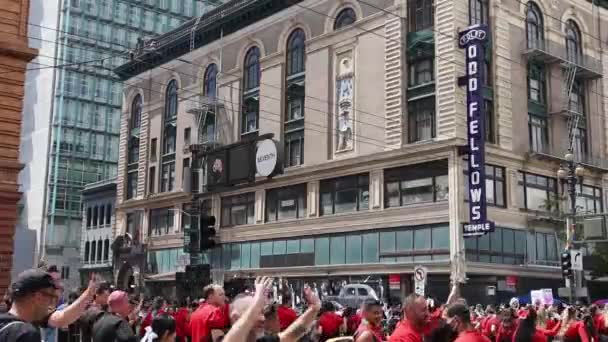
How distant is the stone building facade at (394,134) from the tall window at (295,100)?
0.09 m

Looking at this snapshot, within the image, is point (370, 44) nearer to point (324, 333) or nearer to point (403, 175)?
point (403, 175)

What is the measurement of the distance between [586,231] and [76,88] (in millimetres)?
69464

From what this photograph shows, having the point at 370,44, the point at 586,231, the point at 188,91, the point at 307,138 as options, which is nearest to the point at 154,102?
the point at 188,91

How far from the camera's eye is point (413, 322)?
651cm

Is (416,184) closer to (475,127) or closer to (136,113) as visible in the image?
(475,127)

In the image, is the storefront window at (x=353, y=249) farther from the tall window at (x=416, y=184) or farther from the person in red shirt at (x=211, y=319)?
the person in red shirt at (x=211, y=319)

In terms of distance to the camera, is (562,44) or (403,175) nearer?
(403,175)

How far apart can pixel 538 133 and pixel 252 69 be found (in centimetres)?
1910

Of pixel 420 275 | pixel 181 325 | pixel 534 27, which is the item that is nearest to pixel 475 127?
pixel 534 27

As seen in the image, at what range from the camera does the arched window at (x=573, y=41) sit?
42188mm

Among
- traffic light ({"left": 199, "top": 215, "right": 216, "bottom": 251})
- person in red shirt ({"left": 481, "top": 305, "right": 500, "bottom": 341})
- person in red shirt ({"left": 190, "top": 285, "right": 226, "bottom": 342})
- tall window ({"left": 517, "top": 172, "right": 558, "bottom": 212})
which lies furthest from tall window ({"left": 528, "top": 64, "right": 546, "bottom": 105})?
person in red shirt ({"left": 190, "top": 285, "right": 226, "bottom": 342})

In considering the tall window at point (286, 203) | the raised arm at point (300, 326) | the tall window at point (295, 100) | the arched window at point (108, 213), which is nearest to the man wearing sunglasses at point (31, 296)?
the raised arm at point (300, 326)

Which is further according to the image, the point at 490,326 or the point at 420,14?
the point at 420,14

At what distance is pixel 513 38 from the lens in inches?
1527
